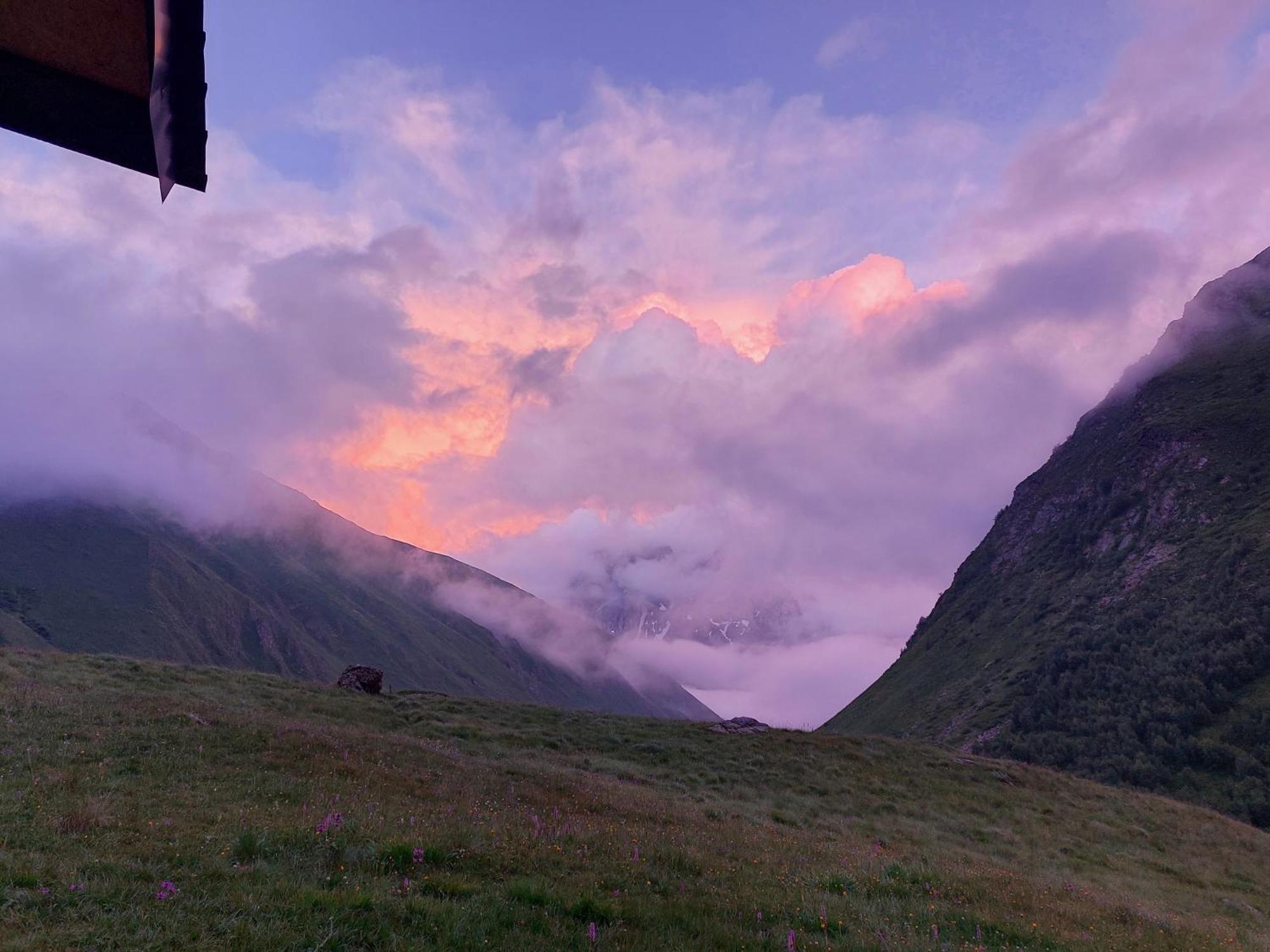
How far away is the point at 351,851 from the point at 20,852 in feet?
13.3

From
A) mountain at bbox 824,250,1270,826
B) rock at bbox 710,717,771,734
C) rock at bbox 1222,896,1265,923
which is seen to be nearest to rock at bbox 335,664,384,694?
rock at bbox 710,717,771,734

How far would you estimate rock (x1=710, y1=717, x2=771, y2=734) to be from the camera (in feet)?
128

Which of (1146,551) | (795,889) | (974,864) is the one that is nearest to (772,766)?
(974,864)

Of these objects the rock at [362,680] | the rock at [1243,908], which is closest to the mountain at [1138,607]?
the rock at [1243,908]

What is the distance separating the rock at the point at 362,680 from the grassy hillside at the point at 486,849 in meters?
8.30

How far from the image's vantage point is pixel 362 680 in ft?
131

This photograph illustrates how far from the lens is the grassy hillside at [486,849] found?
7.98 metres

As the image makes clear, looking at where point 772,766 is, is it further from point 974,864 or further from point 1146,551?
point 1146,551

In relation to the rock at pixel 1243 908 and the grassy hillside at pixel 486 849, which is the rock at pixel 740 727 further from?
the rock at pixel 1243 908

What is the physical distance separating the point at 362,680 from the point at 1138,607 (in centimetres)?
12156

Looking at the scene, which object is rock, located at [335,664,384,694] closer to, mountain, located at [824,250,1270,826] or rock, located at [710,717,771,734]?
rock, located at [710,717,771,734]

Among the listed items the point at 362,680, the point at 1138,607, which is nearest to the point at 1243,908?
the point at 362,680

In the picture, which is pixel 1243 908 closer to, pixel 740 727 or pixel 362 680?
pixel 740 727

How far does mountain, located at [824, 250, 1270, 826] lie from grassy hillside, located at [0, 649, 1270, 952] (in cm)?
6152
